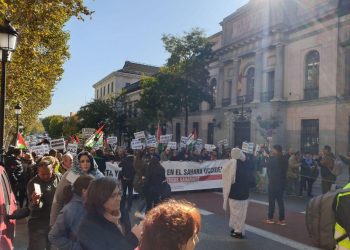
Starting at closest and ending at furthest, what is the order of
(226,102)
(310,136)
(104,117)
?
(310,136) → (226,102) → (104,117)

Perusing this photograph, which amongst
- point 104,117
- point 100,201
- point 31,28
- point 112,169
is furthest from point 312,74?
point 104,117

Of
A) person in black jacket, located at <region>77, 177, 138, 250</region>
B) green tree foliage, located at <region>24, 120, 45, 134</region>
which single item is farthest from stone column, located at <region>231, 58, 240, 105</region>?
person in black jacket, located at <region>77, 177, 138, 250</region>

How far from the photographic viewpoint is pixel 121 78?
237 feet

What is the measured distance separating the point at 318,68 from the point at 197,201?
1814 centimetres

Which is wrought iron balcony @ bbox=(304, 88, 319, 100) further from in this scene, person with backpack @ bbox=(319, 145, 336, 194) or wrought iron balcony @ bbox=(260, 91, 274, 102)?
person with backpack @ bbox=(319, 145, 336, 194)

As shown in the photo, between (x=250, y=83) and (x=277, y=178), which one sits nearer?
(x=277, y=178)

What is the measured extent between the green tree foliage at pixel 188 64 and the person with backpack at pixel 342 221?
2954 cm

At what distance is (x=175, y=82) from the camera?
3225cm

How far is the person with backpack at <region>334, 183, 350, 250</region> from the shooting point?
2.74 m

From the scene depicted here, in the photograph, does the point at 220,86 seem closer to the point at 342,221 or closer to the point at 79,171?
the point at 79,171

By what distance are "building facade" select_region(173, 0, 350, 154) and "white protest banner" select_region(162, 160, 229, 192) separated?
11.4 metres

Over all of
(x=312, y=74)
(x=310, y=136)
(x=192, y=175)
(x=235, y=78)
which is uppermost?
(x=235, y=78)

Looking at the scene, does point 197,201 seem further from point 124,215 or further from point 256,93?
point 256,93

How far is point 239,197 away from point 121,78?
66.4 m
